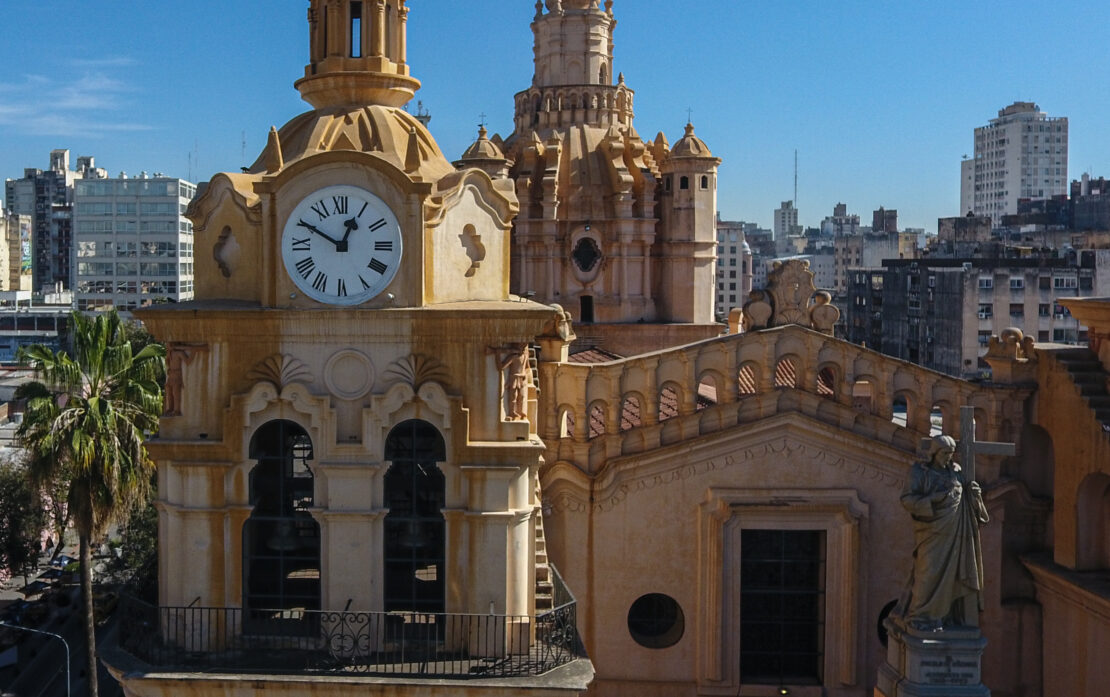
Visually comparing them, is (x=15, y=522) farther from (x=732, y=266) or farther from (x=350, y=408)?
(x=732, y=266)

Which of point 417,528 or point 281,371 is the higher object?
point 281,371

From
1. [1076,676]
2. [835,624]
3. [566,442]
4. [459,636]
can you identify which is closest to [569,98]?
[566,442]

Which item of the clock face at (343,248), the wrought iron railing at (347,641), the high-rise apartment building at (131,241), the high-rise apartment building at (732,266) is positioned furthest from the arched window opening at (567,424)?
the high-rise apartment building at (732,266)

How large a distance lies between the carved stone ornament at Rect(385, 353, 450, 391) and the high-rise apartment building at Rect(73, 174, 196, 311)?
369 ft

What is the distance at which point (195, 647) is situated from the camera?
16312mm

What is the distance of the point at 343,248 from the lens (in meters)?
16.1

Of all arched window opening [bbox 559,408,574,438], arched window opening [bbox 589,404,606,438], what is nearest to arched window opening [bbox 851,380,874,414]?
arched window opening [bbox 589,404,606,438]

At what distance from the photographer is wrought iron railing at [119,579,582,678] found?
1591cm

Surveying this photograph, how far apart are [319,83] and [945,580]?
34.8ft

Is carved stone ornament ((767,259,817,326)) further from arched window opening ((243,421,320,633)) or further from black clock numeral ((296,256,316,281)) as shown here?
black clock numeral ((296,256,316,281))

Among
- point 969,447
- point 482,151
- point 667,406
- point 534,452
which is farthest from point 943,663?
point 482,151

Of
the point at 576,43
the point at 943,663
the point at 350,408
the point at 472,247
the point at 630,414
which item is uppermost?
the point at 576,43

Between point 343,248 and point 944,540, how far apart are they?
8649mm

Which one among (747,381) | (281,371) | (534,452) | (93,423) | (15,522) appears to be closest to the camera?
(534,452)
